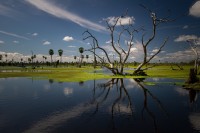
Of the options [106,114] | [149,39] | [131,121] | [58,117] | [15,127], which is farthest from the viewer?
[149,39]

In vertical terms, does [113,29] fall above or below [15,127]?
above

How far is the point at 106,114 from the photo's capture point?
15.3 m

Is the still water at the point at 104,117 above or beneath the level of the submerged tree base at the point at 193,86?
beneath

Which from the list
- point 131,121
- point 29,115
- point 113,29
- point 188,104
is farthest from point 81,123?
point 113,29

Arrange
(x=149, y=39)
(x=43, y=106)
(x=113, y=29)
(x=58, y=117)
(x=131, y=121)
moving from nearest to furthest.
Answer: (x=131, y=121), (x=58, y=117), (x=43, y=106), (x=149, y=39), (x=113, y=29)

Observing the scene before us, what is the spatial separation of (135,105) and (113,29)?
39502 millimetres

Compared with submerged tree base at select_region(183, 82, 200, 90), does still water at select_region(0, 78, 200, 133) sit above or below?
below

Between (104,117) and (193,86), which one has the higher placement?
(193,86)

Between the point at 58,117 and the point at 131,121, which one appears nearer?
the point at 131,121

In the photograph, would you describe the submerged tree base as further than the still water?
Yes

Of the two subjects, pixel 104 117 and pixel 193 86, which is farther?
pixel 193 86

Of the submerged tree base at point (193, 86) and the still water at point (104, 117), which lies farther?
the submerged tree base at point (193, 86)

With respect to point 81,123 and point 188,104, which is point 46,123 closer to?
point 81,123

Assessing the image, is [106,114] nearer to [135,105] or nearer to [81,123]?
[81,123]
